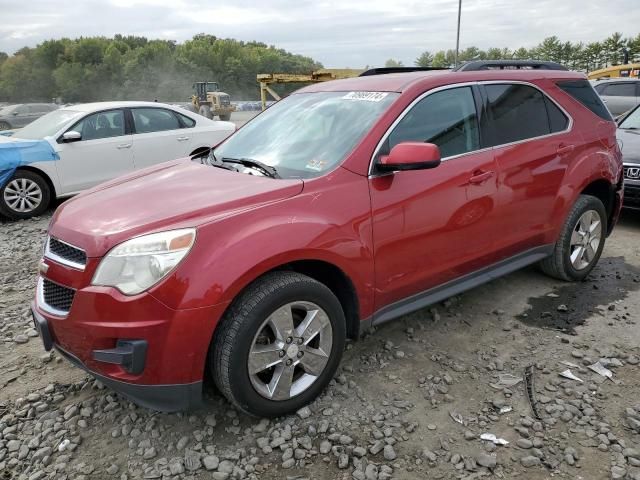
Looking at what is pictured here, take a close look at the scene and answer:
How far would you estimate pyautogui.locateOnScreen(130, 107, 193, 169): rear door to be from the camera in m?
7.86

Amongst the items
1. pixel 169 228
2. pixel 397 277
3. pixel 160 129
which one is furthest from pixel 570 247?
pixel 160 129

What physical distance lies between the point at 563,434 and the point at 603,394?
51 cm

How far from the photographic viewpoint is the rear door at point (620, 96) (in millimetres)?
12031

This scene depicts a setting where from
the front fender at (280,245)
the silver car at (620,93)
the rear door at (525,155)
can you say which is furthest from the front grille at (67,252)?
the silver car at (620,93)

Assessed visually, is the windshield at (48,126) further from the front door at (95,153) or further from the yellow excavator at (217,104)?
the yellow excavator at (217,104)

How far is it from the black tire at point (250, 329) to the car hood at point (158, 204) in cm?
41

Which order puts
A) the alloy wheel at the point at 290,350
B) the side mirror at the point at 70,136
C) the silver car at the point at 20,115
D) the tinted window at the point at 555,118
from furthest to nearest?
the silver car at the point at 20,115, the side mirror at the point at 70,136, the tinted window at the point at 555,118, the alloy wheel at the point at 290,350

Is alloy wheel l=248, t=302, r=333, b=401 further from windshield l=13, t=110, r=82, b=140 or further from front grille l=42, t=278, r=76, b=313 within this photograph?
windshield l=13, t=110, r=82, b=140

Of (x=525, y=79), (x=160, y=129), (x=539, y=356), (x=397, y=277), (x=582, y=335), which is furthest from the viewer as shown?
(x=160, y=129)

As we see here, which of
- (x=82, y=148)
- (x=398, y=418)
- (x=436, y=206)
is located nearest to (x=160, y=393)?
(x=398, y=418)

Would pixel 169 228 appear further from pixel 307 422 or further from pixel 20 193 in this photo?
pixel 20 193

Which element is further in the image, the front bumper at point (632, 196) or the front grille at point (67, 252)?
the front bumper at point (632, 196)

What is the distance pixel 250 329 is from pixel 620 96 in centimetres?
1301

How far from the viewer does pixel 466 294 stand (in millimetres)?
4258
